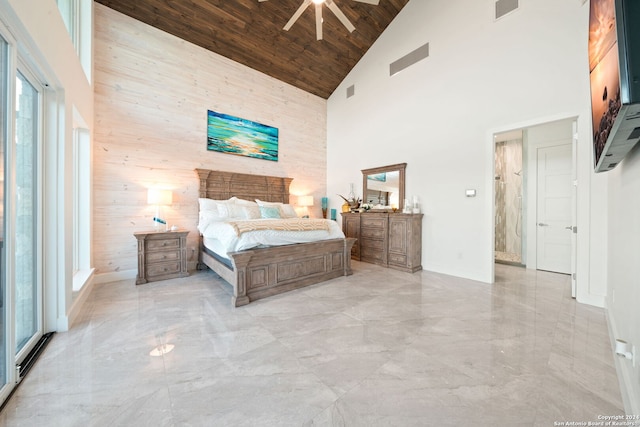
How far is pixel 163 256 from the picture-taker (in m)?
3.62

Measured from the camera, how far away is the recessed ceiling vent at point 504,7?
134 inches

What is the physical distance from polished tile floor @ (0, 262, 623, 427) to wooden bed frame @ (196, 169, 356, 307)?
25 centimetres

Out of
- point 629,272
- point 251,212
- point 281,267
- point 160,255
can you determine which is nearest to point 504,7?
point 629,272

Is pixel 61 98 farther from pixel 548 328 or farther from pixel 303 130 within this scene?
pixel 548 328

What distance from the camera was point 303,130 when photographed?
6047 mm

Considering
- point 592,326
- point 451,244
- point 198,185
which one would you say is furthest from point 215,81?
point 592,326

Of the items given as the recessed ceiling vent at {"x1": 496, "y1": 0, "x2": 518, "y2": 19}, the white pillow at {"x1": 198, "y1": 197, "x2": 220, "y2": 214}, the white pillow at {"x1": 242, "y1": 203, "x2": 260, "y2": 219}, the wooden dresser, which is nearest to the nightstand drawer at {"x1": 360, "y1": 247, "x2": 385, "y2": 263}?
the wooden dresser

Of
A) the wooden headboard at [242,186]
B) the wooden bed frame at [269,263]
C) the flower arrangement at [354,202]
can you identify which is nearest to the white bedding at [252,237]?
the wooden bed frame at [269,263]

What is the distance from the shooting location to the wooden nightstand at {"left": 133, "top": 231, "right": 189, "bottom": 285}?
344cm

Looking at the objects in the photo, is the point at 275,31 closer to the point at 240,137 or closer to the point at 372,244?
the point at 240,137

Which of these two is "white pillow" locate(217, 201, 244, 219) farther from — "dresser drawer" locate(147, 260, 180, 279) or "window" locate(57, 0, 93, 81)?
"window" locate(57, 0, 93, 81)

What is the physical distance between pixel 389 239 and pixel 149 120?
4.59 metres

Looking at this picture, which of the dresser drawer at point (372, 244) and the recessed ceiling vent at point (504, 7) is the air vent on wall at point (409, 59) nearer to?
the recessed ceiling vent at point (504, 7)

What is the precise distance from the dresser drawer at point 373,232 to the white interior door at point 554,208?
9.01ft
